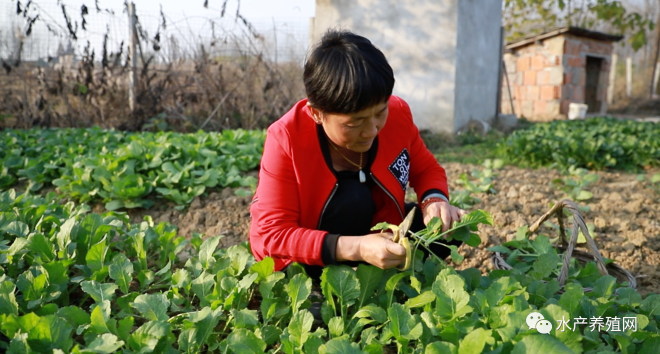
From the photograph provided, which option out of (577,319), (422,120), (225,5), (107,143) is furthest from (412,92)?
(577,319)

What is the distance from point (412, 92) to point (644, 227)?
530cm

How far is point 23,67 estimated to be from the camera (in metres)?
7.47

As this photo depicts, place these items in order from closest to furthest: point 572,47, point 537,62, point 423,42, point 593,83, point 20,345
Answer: point 20,345 < point 423,42 < point 572,47 < point 537,62 < point 593,83

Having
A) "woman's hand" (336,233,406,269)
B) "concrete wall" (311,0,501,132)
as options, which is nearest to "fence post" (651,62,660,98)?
"concrete wall" (311,0,501,132)

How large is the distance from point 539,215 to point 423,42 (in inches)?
202

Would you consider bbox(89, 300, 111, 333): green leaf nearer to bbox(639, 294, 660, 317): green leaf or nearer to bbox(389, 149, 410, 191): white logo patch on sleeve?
bbox(389, 149, 410, 191): white logo patch on sleeve

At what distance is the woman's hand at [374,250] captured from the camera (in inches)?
58.2

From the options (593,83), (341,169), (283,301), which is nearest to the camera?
(283,301)

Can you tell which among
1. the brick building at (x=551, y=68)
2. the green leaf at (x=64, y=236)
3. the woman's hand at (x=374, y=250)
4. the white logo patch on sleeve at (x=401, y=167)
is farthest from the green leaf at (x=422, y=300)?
the brick building at (x=551, y=68)

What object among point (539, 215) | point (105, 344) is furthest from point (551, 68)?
point (105, 344)

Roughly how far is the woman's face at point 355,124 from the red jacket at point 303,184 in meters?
0.17

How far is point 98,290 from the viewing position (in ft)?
5.52

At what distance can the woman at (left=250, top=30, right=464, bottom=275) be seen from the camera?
1.49 m

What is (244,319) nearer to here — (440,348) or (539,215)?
(440,348)
